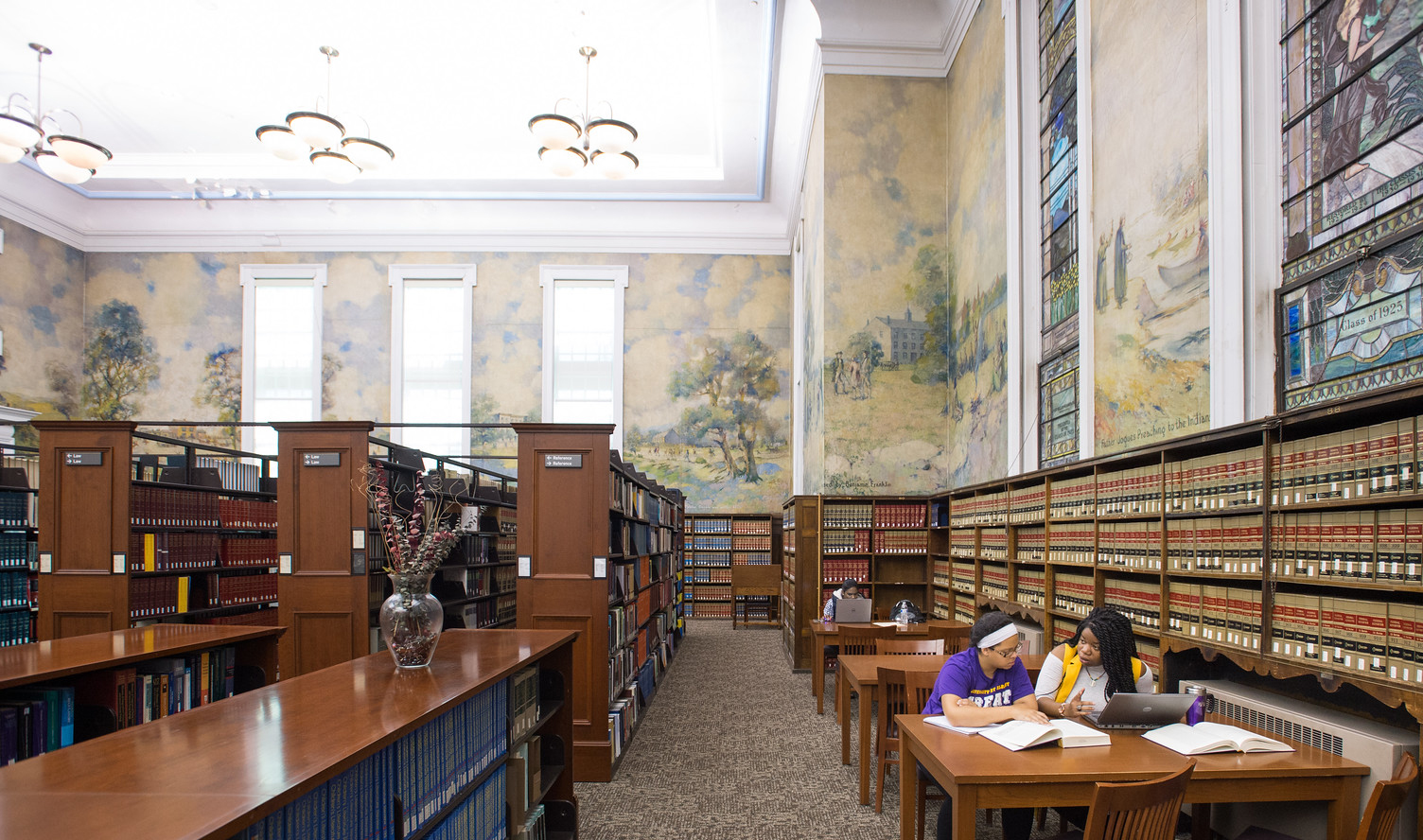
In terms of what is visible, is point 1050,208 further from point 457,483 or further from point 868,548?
point 457,483

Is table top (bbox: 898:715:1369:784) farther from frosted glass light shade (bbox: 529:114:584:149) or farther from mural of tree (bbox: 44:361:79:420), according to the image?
mural of tree (bbox: 44:361:79:420)

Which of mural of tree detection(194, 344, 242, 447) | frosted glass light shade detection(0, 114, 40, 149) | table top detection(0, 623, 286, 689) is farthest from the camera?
Answer: mural of tree detection(194, 344, 242, 447)

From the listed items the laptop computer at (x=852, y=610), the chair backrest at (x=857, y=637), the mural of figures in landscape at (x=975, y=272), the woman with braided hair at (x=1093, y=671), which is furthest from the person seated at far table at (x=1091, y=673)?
the mural of figures in landscape at (x=975, y=272)

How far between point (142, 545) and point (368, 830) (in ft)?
18.3

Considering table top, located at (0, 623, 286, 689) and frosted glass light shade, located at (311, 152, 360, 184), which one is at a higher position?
frosted glass light shade, located at (311, 152, 360, 184)

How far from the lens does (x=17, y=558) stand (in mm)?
6680

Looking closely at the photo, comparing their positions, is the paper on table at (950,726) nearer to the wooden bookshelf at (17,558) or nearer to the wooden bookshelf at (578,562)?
the wooden bookshelf at (578,562)

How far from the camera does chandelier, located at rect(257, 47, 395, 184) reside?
28.2ft

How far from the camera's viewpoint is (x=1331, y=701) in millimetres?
3143

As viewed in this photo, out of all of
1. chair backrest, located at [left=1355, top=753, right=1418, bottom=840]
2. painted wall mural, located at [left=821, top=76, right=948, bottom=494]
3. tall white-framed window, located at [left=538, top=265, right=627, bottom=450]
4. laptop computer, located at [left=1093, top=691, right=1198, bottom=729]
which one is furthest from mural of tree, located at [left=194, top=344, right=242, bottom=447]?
chair backrest, located at [left=1355, top=753, right=1418, bottom=840]

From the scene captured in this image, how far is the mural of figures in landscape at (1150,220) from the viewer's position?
14.0ft

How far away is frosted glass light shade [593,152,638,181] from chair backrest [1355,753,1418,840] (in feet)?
30.8

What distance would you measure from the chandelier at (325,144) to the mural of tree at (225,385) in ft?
19.9

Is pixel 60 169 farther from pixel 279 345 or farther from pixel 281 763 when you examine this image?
pixel 281 763
